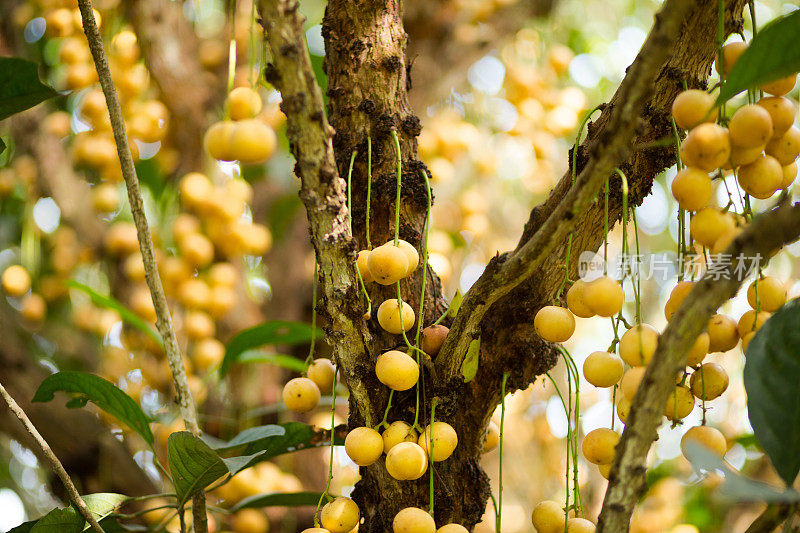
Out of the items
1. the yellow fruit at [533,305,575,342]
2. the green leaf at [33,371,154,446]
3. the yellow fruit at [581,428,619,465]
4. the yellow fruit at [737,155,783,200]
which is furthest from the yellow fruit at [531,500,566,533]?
the green leaf at [33,371,154,446]

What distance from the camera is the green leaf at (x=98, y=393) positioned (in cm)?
98

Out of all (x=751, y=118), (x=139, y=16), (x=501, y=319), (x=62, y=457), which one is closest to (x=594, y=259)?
(x=501, y=319)

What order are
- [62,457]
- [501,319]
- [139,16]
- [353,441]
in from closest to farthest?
[353,441], [501,319], [62,457], [139,16]

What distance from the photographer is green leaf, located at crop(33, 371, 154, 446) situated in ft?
3.23

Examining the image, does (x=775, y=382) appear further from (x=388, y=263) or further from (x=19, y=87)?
(x=19, y=87)

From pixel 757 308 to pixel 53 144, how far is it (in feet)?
6.72

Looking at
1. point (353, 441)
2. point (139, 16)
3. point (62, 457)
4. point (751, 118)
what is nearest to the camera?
point (751, 118)

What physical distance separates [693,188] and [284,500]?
845 mm

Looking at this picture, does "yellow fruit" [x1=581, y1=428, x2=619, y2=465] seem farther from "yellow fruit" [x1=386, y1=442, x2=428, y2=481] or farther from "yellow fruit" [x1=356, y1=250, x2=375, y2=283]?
"yellow fruit" [x1=356, y1=250, x2=375, y2=283]

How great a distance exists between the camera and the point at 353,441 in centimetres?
73

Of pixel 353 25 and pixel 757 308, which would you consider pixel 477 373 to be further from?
pixel 353 25

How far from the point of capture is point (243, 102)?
744 millimetres

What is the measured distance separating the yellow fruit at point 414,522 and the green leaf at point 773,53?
504mm

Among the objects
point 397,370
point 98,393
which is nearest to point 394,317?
point 397,370
